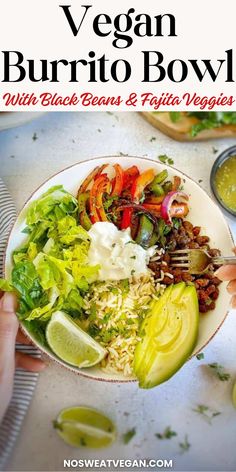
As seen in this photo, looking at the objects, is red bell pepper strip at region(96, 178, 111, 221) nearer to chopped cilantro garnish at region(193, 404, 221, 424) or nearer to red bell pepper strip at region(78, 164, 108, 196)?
red bell pepper strip at region(78, 164, 108, 196)

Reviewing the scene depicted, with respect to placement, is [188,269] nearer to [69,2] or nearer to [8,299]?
[8,299]

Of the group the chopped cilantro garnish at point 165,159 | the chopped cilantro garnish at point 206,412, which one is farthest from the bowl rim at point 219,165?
the chopped cilantro garnish at point 206,412

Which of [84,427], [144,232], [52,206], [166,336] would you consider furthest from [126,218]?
[84,427]

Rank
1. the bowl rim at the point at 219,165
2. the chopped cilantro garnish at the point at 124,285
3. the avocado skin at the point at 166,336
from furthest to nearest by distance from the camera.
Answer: the bowl rim at the point at 219,165 < the chopped cilantro garnish at the point at 124,285 < the avocado skin at the point at 166,336

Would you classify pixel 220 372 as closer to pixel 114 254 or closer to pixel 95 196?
pixel 114 254

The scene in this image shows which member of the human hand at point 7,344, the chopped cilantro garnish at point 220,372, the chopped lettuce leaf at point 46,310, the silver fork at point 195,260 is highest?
the silver fork at point 195,260

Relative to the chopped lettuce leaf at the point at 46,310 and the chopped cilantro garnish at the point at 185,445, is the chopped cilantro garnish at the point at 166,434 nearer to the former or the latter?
the chopped cilantro garnish at the point at 185,445
